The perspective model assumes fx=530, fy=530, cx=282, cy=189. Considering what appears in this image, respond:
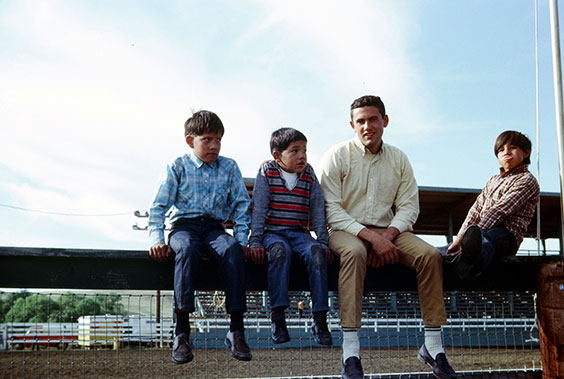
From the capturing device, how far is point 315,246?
8.83ft

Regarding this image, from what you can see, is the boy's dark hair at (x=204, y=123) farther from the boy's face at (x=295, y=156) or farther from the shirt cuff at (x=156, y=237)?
the shirt cuff at (x=156, y=237)

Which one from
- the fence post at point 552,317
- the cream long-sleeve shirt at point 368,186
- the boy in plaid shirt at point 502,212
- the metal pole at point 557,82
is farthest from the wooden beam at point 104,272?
the metal pole at point 557,82

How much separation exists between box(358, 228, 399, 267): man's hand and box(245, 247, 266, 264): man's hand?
0.55 m

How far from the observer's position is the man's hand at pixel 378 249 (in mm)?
2805

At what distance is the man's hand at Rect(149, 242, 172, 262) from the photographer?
261cm

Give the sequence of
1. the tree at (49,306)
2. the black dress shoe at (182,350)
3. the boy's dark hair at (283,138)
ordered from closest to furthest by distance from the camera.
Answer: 1. the black dress shoe at (182,350)
2. the boy's dark hair at (283,138)
3. the tree at (49,306)

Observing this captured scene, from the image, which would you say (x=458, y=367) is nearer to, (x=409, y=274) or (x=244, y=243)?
(x=409, y=274)

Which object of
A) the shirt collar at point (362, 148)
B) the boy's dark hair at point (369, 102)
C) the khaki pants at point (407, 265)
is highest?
the boy's dark hair at point (369, 102)

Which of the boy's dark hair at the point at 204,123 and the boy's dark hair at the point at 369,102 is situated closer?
the boy's dark hair at the point at 204,123

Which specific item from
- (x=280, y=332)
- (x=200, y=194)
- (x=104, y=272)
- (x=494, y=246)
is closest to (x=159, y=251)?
(x=104, y=272)

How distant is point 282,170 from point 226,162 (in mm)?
329

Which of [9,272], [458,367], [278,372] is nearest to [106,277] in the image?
[9,272]

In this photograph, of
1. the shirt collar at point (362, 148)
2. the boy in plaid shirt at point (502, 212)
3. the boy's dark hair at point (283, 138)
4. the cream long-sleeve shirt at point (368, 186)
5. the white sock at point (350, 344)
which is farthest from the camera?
the shirt collar at point (362, 148)

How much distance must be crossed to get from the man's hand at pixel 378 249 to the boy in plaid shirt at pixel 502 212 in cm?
35
